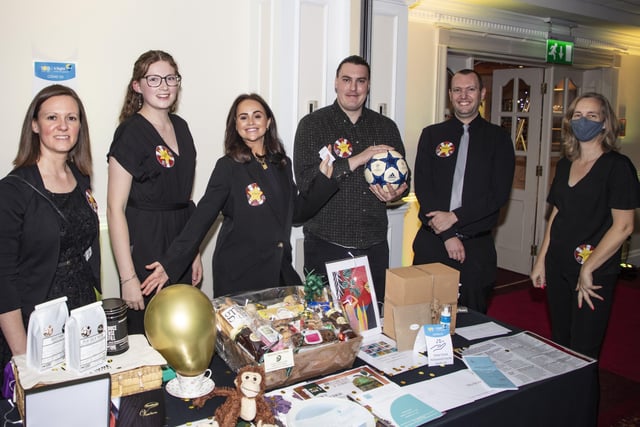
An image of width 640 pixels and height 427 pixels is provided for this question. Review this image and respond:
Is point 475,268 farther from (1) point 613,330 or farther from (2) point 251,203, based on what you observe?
(1) point 613,330

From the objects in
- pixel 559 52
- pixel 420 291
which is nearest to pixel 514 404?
pixel 420 291

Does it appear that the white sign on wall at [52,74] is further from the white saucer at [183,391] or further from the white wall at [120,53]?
the white saucer at [183,391]

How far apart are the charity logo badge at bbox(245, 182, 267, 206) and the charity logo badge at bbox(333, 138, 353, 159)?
0.56 m

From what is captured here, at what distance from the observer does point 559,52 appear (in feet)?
18.9

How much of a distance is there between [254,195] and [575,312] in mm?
1664

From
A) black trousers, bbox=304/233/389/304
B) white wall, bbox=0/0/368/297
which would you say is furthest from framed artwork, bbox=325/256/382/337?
white wall, bbox=0/0/368/297

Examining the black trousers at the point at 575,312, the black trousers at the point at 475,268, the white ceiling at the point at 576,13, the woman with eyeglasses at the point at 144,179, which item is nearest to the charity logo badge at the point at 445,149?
the black trousers at the point at 475,268

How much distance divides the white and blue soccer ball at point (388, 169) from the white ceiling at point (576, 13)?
2332mm

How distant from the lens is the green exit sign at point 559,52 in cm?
566

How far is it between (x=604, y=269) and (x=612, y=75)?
4.70 meters

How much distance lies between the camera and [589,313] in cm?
260

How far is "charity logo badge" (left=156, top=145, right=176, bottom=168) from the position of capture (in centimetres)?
239

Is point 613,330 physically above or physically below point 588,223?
below

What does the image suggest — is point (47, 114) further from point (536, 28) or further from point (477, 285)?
point (536, 28)
